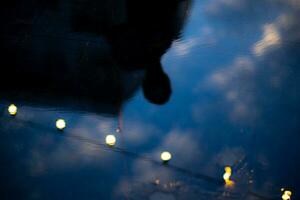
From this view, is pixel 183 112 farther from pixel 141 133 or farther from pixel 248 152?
pixel 248 152

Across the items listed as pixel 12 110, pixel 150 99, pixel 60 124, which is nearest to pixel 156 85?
pixel 150 99

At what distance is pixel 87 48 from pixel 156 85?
62.0 inches

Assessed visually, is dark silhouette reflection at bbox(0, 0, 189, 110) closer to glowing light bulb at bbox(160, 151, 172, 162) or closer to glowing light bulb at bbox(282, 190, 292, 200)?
glowing light bulb at bbox(160, 151, 172, 162)

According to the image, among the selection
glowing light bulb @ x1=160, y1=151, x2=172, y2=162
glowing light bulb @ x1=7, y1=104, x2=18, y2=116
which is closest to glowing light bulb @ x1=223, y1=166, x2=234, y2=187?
glowing light bulb @ x1=160, y1=151, x2=172, y2=162

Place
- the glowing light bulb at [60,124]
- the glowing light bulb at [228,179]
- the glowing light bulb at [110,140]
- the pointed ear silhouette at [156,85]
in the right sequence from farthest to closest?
1. the pointed ear silhouette at [156,85]
2. the glowing light bulb at [60,124]
3. the glowing light bulb at [110,140]
4. the glowing light bulb at [228,179]

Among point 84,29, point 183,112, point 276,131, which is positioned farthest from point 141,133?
point 84,29

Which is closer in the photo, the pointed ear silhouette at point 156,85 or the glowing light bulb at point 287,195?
the glowing light bulb at point 287,195

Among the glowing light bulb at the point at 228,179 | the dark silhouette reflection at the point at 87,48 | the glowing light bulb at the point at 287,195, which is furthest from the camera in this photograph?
the dark silhouette reflection at the point at 87,48

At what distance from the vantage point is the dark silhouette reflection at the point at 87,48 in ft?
17.9

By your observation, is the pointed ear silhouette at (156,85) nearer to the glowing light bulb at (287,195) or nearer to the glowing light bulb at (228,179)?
the glowing light bulb at (228,179)

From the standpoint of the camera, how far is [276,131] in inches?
195

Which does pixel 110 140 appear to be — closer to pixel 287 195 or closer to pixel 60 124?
pixel 60 124

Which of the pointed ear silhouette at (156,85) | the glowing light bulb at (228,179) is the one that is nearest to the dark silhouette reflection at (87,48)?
the pointed ear silhouette at (156,85)

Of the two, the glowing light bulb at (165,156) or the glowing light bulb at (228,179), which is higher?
the glowing light bulb at (165,156)
